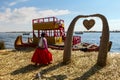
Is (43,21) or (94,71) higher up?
(43,21)

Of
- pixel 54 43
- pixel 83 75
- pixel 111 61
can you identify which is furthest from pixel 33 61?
pixel 54 43

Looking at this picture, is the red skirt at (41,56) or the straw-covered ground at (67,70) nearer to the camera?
the straw-covered ground at (67,70)

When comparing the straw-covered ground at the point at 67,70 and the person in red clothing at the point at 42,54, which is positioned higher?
the person in red clothing at the point at 42,54

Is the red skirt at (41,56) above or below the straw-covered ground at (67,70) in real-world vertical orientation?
above

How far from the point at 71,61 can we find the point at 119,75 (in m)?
3.47

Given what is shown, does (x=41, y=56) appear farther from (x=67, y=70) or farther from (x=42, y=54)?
(x=67, y=70)

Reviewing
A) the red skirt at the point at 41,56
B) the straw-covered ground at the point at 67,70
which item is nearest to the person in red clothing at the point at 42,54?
the red skirt at the point at 41,56

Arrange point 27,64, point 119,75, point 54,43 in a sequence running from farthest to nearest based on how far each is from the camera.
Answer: point 54,43, point 27,64, point 119,75

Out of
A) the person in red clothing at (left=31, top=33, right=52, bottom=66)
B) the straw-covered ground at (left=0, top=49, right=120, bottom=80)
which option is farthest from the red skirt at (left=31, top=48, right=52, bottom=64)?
the straw-covered ground at (left=0, top=49, right=120, bottom=80)

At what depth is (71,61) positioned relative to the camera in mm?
14906

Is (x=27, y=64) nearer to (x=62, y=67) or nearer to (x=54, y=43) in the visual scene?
(x=62, y=67)

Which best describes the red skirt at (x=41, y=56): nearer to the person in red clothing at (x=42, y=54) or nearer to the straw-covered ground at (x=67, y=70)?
the person in red clothing at (x=42, y=54)

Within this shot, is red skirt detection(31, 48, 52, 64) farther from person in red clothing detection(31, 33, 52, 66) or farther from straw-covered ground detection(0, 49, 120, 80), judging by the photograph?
straw-covered ground detection(0, 49, 120, 80)

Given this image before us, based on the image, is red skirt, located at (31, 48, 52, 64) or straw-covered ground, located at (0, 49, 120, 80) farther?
red skirt, located at (31, 48, 52, 64)
